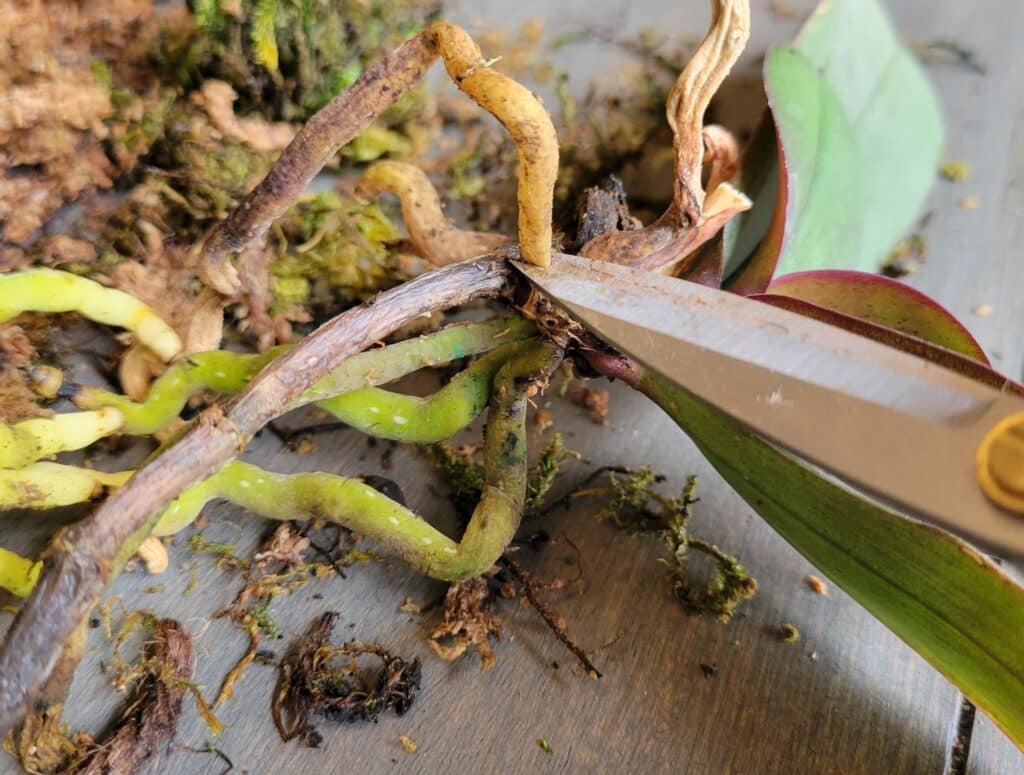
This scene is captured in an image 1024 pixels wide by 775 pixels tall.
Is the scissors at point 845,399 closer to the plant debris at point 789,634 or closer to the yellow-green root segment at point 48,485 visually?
the plant debris at point 789,634

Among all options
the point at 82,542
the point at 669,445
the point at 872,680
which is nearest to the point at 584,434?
the point at 669,445

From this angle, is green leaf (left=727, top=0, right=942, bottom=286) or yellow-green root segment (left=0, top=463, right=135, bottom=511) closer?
yellow-green root segment (left=0, top=463, right=135, bottom=511)

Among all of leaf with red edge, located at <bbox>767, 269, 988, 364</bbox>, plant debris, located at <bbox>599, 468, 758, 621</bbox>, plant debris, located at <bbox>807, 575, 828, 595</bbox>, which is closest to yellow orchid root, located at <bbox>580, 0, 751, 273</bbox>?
leaf with red edge, located at <bbox>767, 269, 988, 364</bbox>

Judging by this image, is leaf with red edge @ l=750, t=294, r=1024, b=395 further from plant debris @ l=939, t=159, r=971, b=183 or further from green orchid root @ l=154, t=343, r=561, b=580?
plant debris @ l=939, t=159, r=971, b=183

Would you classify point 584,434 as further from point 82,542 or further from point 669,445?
point 82,542

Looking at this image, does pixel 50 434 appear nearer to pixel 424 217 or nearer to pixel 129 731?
pixel 129 731

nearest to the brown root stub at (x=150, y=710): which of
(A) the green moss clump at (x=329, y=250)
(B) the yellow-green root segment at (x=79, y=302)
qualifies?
(B) the yellow-green root segment at (x=79, y=302)

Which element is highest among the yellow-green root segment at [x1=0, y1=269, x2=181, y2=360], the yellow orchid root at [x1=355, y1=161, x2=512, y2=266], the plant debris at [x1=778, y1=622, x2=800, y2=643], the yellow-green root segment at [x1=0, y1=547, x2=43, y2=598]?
the yellow orchid root at [x1=355, y1=161, x2=512, y2=266]
